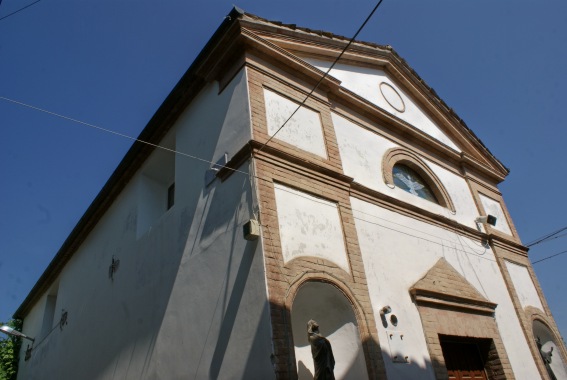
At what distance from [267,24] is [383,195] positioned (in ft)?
12.5

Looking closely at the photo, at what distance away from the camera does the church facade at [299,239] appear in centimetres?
606

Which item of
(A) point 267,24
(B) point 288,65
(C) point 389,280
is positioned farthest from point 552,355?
(A) point 267,24

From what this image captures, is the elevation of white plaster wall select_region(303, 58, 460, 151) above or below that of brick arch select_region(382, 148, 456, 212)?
above

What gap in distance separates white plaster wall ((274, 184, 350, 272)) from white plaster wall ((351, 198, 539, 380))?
65 cm

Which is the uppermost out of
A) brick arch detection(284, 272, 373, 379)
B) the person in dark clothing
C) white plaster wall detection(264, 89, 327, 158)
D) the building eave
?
the building eave

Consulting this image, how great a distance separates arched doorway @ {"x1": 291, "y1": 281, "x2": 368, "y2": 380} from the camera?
600 cm

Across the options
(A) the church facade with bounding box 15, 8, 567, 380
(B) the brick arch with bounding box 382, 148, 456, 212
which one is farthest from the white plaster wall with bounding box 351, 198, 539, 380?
(B) the brick arch with bounding box 382, 148, 456, 212

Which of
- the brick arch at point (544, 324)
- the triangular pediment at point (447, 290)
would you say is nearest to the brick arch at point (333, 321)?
the triangular pediment at point (447, 290)

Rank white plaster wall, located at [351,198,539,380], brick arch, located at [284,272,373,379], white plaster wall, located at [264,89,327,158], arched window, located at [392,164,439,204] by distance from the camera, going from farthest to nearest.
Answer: arched window, located at [392,164,439,204], white plaster wall, located at [264,89,327,158], white plaster wall, located at [351,198,539,380], brick arch, located at [284,272,373,379]

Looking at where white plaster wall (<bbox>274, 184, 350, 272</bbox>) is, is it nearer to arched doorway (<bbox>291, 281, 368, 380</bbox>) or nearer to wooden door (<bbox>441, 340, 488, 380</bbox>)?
arched doorway (<bbox>291, 281, 368, 380</bbox>)

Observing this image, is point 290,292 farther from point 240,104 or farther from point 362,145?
point 362,145

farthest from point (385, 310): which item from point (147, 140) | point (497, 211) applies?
point (497, 211)

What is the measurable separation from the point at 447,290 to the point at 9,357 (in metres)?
16.6

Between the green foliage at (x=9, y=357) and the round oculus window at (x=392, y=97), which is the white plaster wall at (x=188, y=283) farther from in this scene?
the green foliage at (x=9, y=357)
